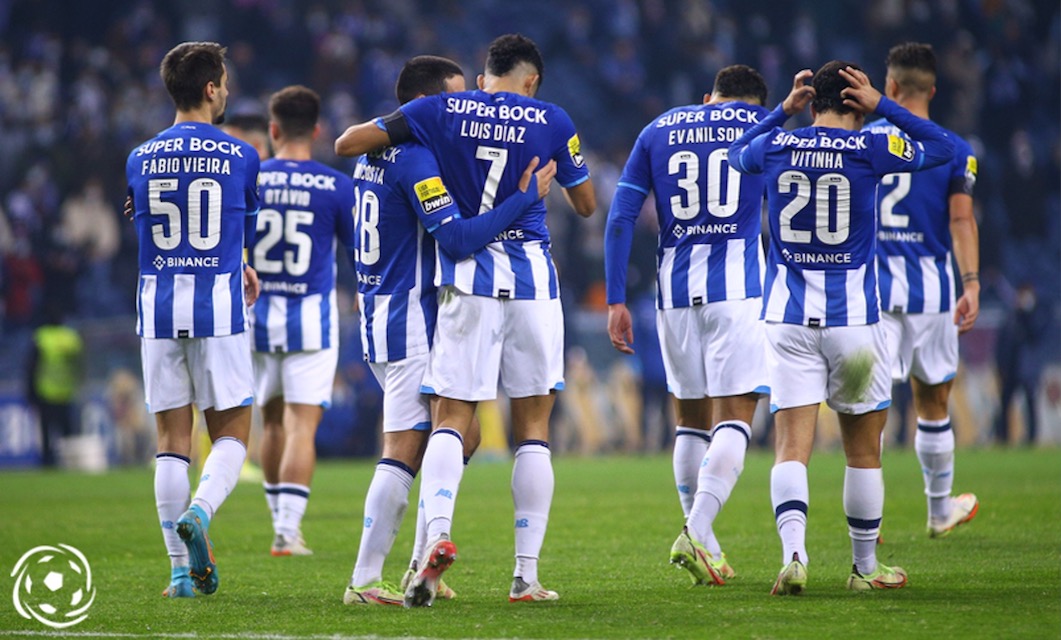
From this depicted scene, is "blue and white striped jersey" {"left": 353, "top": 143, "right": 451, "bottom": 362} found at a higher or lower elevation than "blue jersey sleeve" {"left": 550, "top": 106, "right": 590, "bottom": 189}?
lower

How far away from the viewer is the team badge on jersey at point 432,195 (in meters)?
5.60

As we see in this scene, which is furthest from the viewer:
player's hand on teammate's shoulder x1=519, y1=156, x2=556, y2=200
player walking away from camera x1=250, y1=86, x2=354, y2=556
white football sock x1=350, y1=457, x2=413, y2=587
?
player walking away from camera x1=250, y1=86, x2=354, y2=556

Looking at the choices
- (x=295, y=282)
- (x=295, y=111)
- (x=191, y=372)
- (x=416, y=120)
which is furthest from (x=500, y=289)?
(x=295, y=111)

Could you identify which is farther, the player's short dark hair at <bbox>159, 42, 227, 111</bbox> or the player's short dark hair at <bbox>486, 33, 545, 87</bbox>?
the player's short dark hair at <bbox>159, 42, 227, 111</bbox>

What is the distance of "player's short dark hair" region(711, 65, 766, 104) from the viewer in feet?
22.3

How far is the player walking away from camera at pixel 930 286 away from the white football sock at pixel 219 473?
12.9ft

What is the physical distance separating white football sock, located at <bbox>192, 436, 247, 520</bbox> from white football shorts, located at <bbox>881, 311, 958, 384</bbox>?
4009 millimetres

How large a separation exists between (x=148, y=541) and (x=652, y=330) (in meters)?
12.0

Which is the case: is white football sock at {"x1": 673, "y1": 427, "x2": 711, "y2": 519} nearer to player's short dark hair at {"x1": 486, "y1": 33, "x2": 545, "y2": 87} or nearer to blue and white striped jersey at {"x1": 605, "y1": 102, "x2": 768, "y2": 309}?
blue and white striped jersey at {"x1": 605, "y1": 102, "x2": 768, "y2": 309}

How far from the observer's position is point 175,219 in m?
6.18

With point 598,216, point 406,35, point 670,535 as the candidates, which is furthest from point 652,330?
point 670,535

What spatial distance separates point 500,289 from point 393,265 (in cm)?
52

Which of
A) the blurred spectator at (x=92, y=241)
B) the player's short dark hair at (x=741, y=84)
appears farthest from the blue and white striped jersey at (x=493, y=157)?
the blurred spectator at (x=92, y=241)

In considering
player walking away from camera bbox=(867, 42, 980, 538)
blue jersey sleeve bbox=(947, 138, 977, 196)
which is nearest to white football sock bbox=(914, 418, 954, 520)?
player walking away from camera bbox=(867, 42, 980, 538)
